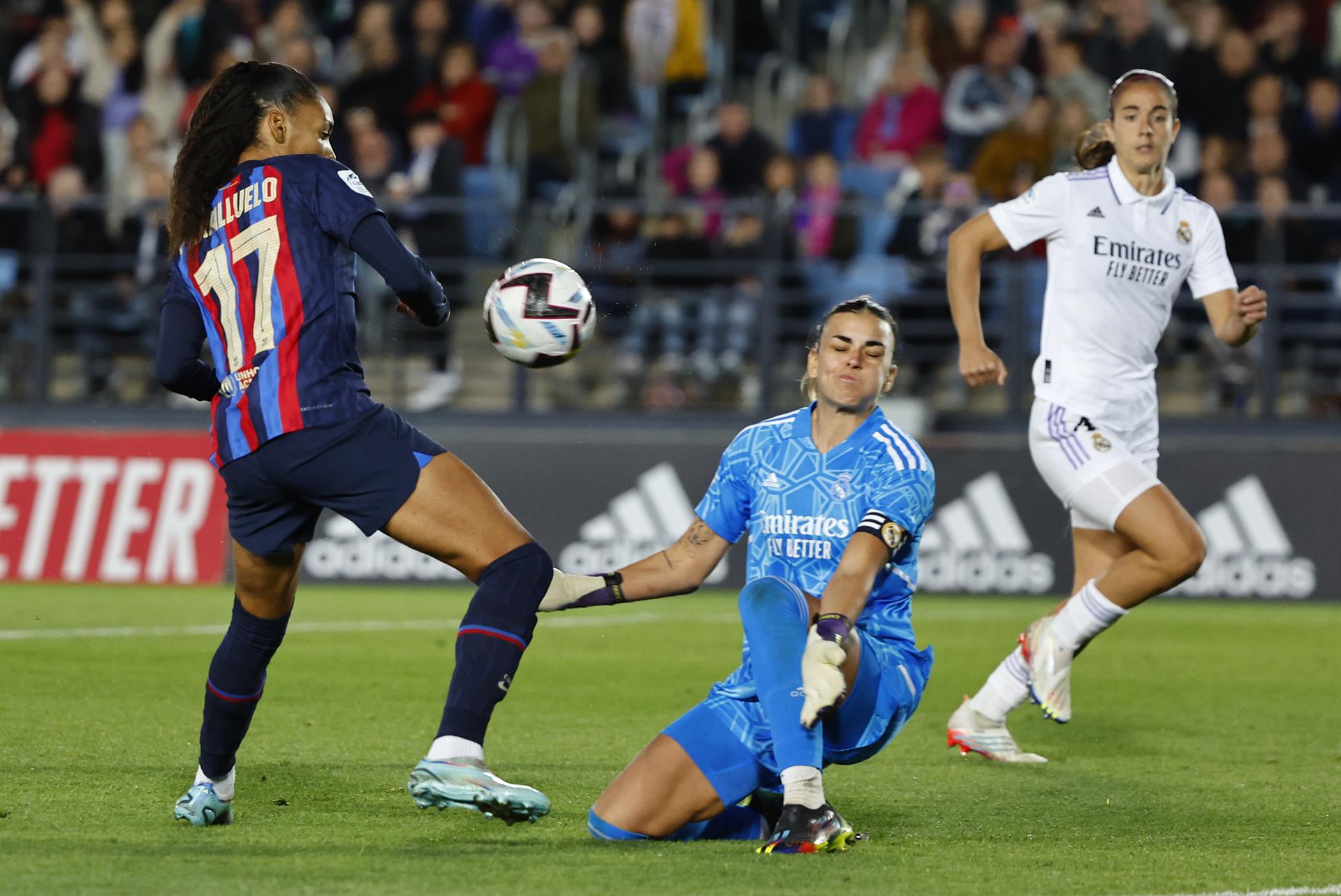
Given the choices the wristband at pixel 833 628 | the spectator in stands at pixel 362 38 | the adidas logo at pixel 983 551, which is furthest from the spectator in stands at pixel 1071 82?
the wristband at pixel 833 628

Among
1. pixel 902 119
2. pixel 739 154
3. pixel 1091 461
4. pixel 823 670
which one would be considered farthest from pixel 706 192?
pixel 823 670

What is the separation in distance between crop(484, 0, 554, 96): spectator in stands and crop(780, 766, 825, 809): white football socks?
1142 centimetres

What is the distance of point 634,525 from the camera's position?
12688 millimetres

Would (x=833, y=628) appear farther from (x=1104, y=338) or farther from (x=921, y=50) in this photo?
(x=921, y=50)

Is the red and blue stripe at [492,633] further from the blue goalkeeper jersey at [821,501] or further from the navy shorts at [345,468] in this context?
the blue goalkeeper jersey at [821,501]

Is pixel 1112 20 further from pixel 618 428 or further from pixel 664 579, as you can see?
pixel 664 579

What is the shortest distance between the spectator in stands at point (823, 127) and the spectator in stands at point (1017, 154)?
4.54ft

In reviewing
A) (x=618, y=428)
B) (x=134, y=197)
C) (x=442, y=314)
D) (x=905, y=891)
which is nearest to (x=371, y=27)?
(x=134, y=197)

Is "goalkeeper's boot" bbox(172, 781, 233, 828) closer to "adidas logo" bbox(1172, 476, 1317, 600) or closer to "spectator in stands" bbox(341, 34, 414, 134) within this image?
"adidas logo" bbox(1172, 476, 1317, 600)

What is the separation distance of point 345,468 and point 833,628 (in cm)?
126

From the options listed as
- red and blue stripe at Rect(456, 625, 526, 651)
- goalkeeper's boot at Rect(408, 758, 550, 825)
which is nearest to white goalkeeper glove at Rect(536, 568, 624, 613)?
red and blue stripe at Rect(456, 625, 526, 651)

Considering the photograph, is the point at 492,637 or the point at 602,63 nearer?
the point at 492,637

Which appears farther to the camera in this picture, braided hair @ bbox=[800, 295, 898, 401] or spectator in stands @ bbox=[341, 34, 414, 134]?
spectator in stands @ bbox=[341, 34, 414, 134]

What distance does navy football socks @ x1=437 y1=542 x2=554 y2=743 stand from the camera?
15.5 ft
